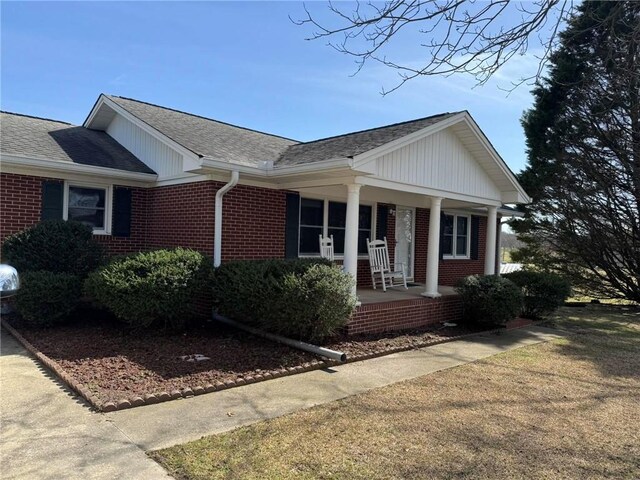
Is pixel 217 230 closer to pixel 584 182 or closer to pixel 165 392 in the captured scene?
pixel 165 392

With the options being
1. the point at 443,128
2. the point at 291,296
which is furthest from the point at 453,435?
the point at 443,128

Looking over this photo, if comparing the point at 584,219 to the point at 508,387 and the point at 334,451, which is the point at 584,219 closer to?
the point at 508,387

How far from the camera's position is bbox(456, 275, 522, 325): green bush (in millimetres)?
9242

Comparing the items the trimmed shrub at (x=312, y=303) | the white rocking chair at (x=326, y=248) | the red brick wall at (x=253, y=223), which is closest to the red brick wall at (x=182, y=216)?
the red brick wall at (x=253, y=223)

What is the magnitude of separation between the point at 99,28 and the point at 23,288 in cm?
507

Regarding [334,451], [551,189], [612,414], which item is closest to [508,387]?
[612,414]

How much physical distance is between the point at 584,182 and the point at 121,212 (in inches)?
535

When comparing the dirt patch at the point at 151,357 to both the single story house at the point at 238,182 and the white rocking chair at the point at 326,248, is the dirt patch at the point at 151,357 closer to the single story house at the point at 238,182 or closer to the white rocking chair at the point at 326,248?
the single story house at the point at 238,182

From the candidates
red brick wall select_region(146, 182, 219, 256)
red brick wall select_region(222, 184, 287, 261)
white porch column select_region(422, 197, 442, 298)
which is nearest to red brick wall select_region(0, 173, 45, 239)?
red brick wall select_region(146, 182, 219, 256)

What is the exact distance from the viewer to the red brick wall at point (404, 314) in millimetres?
8008

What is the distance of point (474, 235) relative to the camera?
16.1 m

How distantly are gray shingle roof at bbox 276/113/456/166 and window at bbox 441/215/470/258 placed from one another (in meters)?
6.08

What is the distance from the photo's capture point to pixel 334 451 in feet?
12.1

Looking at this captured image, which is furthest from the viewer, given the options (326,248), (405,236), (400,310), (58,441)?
(405,236)
